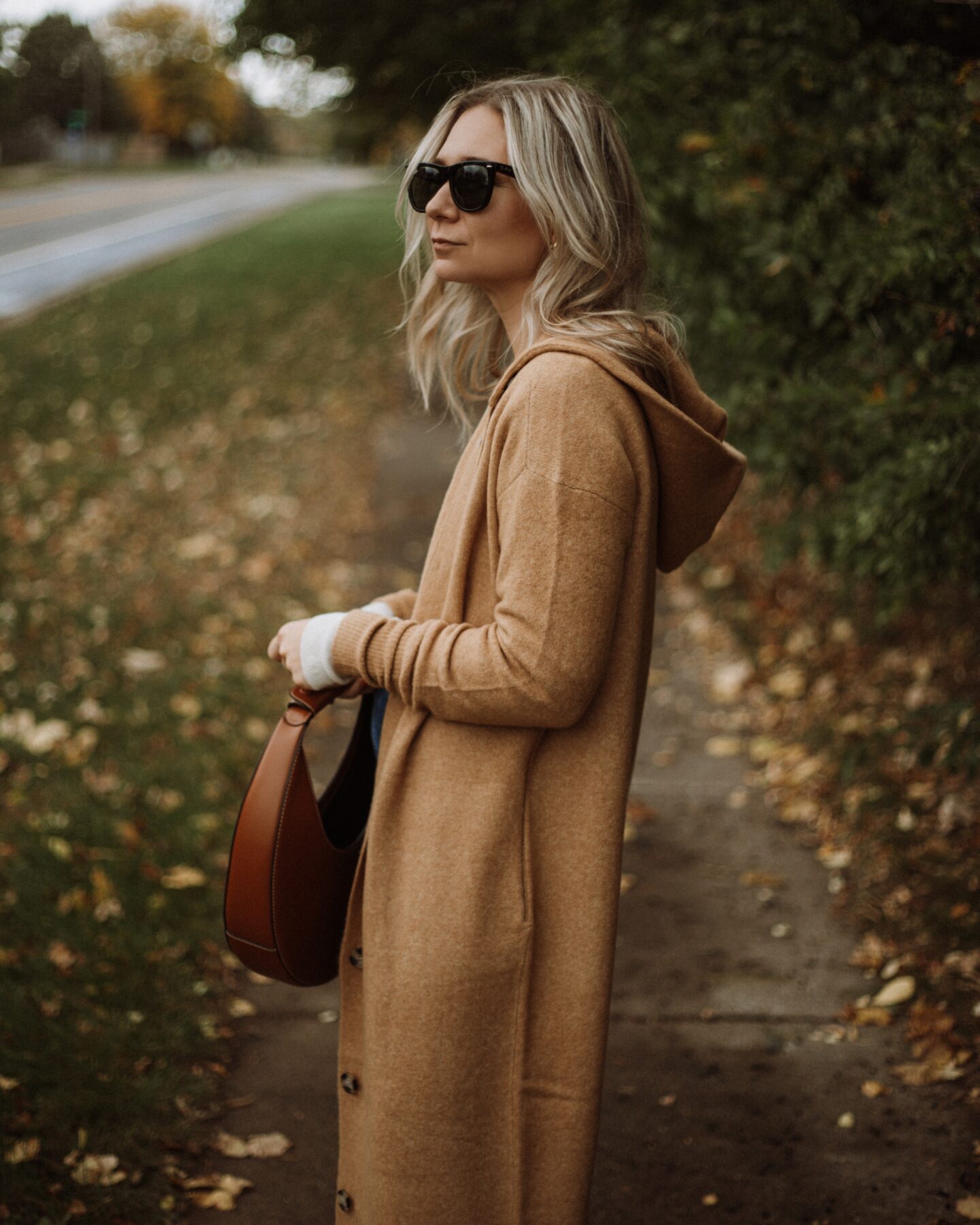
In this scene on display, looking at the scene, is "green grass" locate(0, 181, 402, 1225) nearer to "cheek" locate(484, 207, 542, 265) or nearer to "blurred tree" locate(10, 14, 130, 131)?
"cheek" locate(484, 207, 542, 265)

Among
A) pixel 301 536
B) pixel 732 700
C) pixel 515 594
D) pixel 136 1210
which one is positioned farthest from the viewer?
pixel 301 536

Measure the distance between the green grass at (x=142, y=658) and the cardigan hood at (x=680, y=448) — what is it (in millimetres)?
1250

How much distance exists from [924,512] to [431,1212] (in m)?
1.93

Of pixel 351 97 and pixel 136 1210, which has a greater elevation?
pixel 351 97

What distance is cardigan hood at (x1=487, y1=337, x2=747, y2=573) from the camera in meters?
1.51

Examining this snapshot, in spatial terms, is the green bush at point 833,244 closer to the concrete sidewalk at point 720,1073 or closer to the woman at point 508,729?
the concrete sidewalk at point 720,1073

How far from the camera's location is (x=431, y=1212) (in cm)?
167

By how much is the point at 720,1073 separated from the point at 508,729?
169 cm

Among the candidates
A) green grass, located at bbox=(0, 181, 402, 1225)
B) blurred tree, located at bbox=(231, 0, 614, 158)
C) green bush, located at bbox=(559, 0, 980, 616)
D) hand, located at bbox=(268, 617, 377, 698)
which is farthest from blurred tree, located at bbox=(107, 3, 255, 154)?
hand, located at bbox=(268, 617, 377, 698)

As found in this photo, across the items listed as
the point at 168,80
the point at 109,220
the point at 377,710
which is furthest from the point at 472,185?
the point at 168,80

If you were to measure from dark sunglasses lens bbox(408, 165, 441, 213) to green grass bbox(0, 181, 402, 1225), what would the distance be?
38.4 inches

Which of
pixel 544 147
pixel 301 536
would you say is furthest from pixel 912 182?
pixel 301 536

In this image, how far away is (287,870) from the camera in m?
1.75

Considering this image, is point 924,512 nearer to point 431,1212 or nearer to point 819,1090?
point 819,1090
